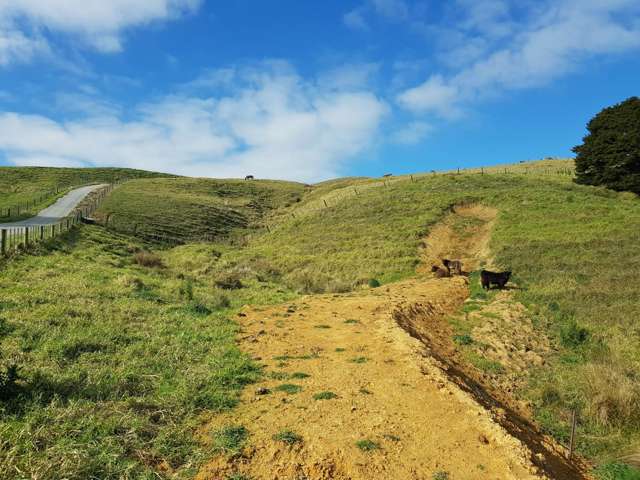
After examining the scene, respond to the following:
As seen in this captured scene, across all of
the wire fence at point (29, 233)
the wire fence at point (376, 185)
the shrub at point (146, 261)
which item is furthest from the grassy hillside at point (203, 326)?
the wire fence at point (376, 185)

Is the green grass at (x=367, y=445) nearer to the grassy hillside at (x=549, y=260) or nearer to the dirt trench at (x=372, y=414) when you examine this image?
the dirt trench at (x=372, y=414)

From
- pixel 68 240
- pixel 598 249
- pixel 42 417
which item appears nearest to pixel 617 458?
pixel 42 417

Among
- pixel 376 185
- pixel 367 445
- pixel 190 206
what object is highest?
pixel 376 185

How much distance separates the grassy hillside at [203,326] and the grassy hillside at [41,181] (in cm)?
3141

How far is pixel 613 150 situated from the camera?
44219 millimetres

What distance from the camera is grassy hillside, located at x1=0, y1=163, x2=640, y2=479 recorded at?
6.02 metres

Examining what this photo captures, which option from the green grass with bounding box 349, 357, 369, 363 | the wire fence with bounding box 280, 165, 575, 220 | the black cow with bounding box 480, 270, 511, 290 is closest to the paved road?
the wire fence with bounding box 280, 165, 575, 220

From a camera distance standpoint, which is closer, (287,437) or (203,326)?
(287,437)

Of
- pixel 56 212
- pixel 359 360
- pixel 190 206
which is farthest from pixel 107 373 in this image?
pixel 190 206

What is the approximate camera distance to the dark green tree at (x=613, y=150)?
140 ft

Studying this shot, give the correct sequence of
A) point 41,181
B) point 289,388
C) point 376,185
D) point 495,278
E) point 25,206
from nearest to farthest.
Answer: point 289,388 → point 495,278 → point 25,206 → point 376,185 → point 41,181

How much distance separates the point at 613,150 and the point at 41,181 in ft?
311

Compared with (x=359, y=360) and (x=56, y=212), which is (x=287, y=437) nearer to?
(x=359, y=360)

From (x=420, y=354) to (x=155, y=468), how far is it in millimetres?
6837
